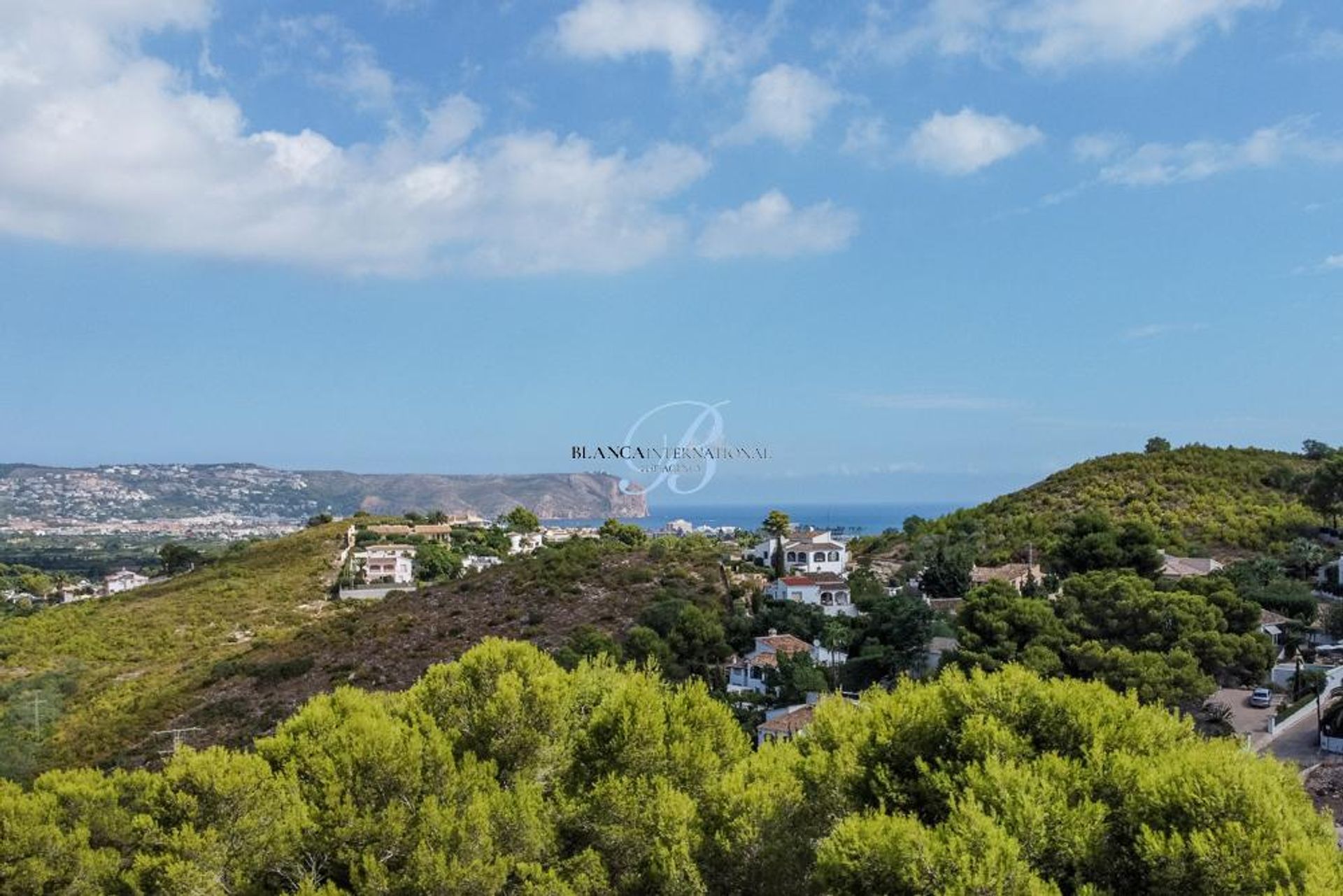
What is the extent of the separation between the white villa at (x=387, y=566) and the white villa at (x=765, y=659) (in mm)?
26333

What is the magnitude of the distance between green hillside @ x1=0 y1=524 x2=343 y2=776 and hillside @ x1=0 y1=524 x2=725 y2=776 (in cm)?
10

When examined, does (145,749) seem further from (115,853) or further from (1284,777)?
(1284,777)

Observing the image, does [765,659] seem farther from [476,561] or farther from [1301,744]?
[476,561]

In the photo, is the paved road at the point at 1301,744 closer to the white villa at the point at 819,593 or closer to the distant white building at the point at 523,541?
the white villa at the point at 819,593

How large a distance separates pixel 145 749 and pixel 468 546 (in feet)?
115

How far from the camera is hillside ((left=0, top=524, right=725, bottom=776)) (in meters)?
25.8

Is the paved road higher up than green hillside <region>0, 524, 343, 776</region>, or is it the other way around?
the paved road

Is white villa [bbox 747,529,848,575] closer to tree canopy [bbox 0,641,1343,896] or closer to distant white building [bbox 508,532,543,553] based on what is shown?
distant white building [bbox 508,532,543,553]

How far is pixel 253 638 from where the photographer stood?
124ft

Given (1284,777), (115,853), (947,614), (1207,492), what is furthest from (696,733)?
(1207,492)

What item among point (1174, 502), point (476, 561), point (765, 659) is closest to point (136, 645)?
point (476, 561)

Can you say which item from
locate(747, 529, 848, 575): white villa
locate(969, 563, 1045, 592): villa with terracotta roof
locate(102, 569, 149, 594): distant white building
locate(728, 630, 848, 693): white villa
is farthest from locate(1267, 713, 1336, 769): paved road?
locate(102, 569, 149, 594): distant white building

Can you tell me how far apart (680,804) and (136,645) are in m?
36.6

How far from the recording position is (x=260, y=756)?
1069cm
